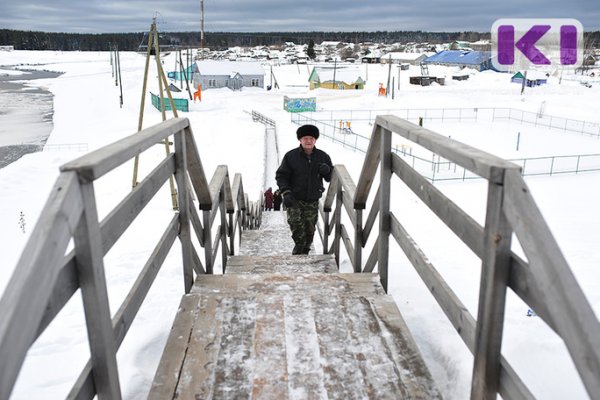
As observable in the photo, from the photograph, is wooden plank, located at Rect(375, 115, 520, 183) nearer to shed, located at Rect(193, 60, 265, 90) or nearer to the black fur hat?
the black fur hat

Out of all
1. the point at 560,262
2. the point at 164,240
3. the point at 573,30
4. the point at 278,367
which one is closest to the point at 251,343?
the point at 278,367

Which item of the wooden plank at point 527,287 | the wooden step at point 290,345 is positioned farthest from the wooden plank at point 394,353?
the wooden plank at point 527,287

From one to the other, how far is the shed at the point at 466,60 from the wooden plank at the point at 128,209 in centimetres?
8950

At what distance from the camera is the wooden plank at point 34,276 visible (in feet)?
3.80

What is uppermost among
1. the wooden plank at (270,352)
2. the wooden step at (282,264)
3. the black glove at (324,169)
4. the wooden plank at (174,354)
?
the black glove at (324,169)

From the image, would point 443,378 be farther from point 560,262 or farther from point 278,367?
point 560,262

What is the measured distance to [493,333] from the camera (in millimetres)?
1893

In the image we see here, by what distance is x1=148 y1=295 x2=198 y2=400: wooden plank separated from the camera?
2.34 m

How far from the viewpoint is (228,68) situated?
61469 mm

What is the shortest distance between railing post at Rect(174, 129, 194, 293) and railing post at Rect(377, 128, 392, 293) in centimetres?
121

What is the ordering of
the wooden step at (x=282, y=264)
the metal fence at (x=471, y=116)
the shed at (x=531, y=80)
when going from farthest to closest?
1. the shed at (x=531, y=80)
2. the metal fence at (x=471, y=116)
3. the wooden step at (x=282, y=264)

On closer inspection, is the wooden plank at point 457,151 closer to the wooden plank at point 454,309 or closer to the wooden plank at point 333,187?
the wooden plank at point 454,309

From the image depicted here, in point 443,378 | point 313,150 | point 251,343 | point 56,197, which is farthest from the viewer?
point 313,150

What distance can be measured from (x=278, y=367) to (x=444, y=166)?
1840 cm
